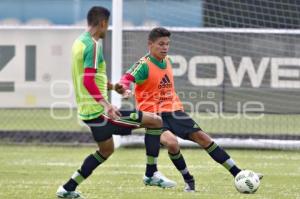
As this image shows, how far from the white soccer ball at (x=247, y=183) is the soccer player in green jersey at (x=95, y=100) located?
1.06 meters

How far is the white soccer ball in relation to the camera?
27.6 ft

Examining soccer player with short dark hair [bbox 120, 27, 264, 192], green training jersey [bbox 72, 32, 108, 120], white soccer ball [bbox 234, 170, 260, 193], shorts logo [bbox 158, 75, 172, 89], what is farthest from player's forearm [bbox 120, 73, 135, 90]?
white soccer ball [bbox 234, 170, 260, 193]

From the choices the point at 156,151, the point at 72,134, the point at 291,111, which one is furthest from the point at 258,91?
the point at 156,151

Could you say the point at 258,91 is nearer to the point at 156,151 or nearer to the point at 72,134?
the point at 72,134

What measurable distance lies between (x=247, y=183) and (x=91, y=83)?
1964 mm

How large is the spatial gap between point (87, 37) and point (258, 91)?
727 cm

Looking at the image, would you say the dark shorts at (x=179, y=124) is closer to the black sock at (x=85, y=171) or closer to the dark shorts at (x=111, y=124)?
the dark shorts at (x=111, y=124)

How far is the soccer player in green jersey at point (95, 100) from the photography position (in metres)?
7.71

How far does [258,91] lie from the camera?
48.2 feet

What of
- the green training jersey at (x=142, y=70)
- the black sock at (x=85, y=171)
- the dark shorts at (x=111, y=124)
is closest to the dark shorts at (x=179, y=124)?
the green training jersey at (x=142, y=70)

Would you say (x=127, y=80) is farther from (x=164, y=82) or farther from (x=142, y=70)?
(x=164, y=82)

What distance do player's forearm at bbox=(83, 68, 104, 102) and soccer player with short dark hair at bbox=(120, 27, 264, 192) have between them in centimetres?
105

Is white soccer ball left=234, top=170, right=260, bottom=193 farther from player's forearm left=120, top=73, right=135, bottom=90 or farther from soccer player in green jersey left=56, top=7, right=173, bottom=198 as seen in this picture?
player's forearm left=120, top=73, right=135, bottom=90

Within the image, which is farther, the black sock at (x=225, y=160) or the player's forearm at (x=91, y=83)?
the black sock at (x=225, y=160)
